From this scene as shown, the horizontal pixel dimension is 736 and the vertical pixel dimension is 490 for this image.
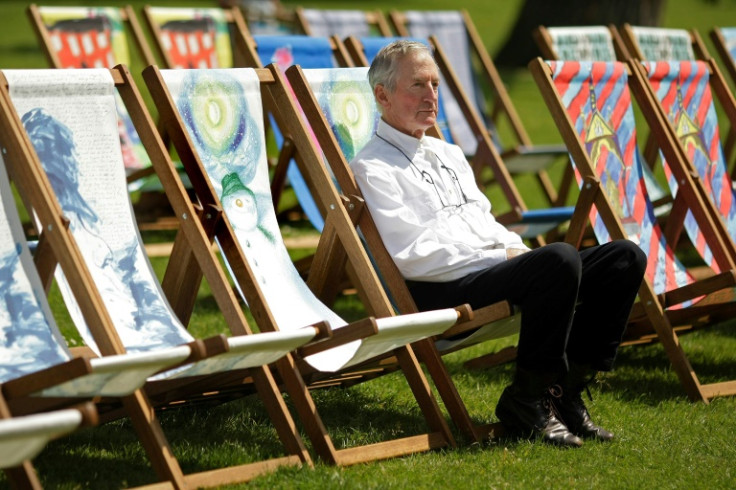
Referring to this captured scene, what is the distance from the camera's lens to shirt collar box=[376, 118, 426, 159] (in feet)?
13.8

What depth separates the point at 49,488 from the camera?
3.35m

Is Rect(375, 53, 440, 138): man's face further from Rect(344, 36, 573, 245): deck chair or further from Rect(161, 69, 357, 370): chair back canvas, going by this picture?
Rect(344, 36, 573, 245): deck chair

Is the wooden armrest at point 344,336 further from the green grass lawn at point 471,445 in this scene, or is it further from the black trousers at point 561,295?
the black trousers at point 561,295

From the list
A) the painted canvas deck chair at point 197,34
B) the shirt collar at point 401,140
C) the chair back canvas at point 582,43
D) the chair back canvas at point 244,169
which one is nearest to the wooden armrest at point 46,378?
the chair back canvas at point 244,169

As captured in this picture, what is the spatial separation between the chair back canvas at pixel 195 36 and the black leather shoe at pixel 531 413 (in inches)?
168

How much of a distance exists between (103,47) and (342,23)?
1.79 m

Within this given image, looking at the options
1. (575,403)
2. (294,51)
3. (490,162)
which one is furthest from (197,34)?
(575,403)

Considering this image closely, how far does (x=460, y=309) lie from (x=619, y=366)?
158 centimetres

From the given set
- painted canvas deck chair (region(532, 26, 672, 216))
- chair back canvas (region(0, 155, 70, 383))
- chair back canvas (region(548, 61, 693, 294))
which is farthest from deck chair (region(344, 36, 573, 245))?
chair back canvas (region(0, 155, 70, 383))

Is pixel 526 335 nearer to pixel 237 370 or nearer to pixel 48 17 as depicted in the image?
pixel 237 370

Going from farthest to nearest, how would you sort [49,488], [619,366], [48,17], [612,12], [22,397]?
[612,12] < [48,17] < [619,366] < [49,488] < [22,397]

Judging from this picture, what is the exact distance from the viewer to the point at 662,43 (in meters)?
7.96

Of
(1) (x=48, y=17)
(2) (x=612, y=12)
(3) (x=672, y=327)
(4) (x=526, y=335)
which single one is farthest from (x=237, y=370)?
(2) (x=612, y=12)

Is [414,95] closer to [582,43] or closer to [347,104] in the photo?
[347,104]
